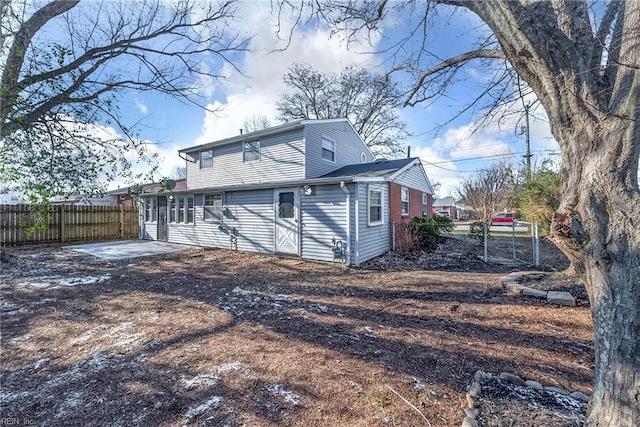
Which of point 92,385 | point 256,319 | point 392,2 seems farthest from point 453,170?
point 92,385

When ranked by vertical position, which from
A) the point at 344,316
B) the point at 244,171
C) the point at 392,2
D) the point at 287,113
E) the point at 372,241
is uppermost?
the point at 287,113

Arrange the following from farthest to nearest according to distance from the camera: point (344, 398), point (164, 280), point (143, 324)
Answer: point (164, 280), point (143, 324), point (344, 398)

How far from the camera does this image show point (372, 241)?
960cm

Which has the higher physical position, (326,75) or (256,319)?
(326,75)

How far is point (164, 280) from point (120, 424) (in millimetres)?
5279

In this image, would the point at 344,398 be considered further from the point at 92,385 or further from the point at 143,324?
the point at 143,324

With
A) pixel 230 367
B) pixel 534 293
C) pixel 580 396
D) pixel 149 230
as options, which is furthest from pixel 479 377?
pixel 149 230

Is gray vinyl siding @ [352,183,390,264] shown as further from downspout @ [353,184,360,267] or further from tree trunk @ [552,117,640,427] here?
tree trunk @ [552,117,640,427]

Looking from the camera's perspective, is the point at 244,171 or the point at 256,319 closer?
the point at 256,319

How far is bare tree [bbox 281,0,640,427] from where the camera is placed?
1.66m

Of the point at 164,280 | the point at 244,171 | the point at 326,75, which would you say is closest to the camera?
the point at 164,280

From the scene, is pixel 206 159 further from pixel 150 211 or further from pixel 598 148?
pixel 598 148

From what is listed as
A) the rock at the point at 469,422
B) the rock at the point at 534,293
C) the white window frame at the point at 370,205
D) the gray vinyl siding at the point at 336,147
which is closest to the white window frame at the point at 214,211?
the gray vinyl siding at the point at 336,147

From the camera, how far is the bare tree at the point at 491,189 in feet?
63.5
